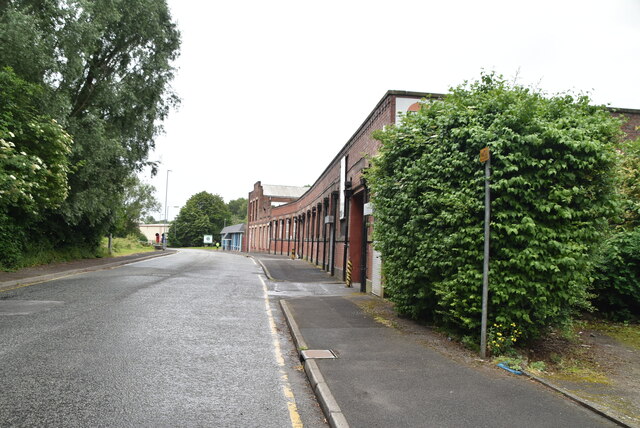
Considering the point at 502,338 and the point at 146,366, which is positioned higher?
the point at 502,338

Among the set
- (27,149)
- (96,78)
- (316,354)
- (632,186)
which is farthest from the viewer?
(96,78)

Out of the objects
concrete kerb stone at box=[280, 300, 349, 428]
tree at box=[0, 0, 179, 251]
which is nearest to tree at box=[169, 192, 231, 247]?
tree at box=[0, 0, 179, 251]

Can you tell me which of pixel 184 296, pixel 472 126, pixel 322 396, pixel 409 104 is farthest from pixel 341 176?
pixel 322 396

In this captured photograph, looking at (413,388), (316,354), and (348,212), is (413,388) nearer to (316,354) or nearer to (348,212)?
(316,354)

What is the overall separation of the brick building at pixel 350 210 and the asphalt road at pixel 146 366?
5183 millimetres

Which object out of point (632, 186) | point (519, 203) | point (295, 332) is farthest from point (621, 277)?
point (295, 332)

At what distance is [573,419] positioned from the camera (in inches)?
174

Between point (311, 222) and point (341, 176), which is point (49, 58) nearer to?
point (341, 176)

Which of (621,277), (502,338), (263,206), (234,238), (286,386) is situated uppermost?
(263,206)

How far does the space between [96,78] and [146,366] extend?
2022cm

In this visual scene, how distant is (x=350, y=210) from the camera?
18.4 metres

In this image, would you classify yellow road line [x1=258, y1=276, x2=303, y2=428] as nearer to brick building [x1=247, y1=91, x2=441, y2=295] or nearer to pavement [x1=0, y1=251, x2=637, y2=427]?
pavement [x1=0, y1=251, x2=637, y2=427]

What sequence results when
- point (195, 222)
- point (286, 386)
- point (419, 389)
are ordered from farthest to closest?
point (195, 222)
point (286, 386)
point (419, 389)

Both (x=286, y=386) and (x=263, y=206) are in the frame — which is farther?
(x=263, y=206)
